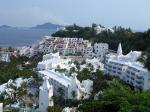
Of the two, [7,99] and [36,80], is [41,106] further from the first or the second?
[36,80]

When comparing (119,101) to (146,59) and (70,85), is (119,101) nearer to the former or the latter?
(146,59)

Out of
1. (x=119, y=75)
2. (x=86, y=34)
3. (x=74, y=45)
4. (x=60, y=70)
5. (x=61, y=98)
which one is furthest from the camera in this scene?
(x=86, y=34)

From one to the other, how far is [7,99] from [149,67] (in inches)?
384

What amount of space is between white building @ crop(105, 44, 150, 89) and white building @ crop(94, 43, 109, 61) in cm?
1513

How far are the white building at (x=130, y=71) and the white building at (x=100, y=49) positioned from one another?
49.6 ft

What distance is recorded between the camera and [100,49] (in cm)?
5259

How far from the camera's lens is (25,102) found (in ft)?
96.0

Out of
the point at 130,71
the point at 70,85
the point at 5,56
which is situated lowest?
the point at 5,56

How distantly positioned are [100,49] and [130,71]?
2096cm

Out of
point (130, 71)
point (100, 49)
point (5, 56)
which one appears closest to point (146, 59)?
point (130, 71)

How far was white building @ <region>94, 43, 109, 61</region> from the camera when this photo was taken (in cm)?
5200

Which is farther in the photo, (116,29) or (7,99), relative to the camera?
(116,29)

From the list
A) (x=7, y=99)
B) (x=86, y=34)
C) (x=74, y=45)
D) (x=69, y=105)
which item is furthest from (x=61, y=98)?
(x=86, y=34)

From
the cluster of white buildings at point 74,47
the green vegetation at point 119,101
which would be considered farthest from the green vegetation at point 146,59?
the cluster of white buildings at point 74,47
